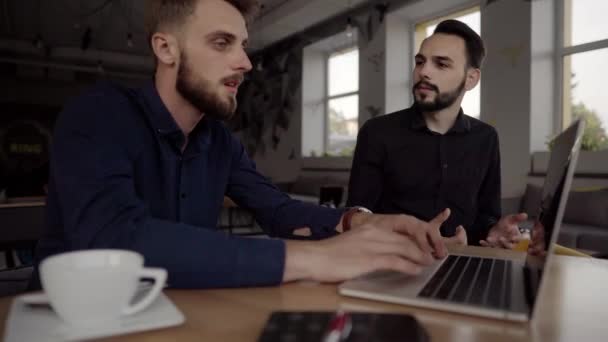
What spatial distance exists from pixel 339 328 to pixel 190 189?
75 cm

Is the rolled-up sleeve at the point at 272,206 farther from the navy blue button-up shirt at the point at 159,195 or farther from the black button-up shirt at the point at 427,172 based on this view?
the black button-up shirt at the point at 427,172

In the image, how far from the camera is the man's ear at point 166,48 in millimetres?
1123

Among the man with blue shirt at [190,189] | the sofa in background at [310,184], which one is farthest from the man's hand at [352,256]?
the sofa in background at [310,184]

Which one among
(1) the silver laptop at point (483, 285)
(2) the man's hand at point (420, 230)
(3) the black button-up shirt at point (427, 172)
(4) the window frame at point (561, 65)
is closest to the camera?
(1) the silver laptop at point (483, 285)

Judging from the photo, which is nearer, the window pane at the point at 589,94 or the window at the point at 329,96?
the window pane at the point at 589,94

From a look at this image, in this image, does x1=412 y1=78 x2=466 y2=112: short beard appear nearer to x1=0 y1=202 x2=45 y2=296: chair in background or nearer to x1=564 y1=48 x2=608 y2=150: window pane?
x1=0 y1=202 x2=45 y2=296: chair in background

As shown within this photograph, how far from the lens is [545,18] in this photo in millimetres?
4379

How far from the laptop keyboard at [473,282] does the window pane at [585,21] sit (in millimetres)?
4142

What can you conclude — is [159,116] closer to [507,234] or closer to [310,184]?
[507,234]

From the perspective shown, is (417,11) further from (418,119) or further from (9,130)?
(9,130)

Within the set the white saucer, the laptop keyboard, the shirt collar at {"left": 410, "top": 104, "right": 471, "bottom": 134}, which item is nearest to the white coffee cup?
the white saucer

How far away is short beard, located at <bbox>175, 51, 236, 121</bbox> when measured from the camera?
3.63ft

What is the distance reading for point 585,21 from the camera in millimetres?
Result: 4203


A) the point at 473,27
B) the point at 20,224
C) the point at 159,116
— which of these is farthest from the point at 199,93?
the point at 473,27
